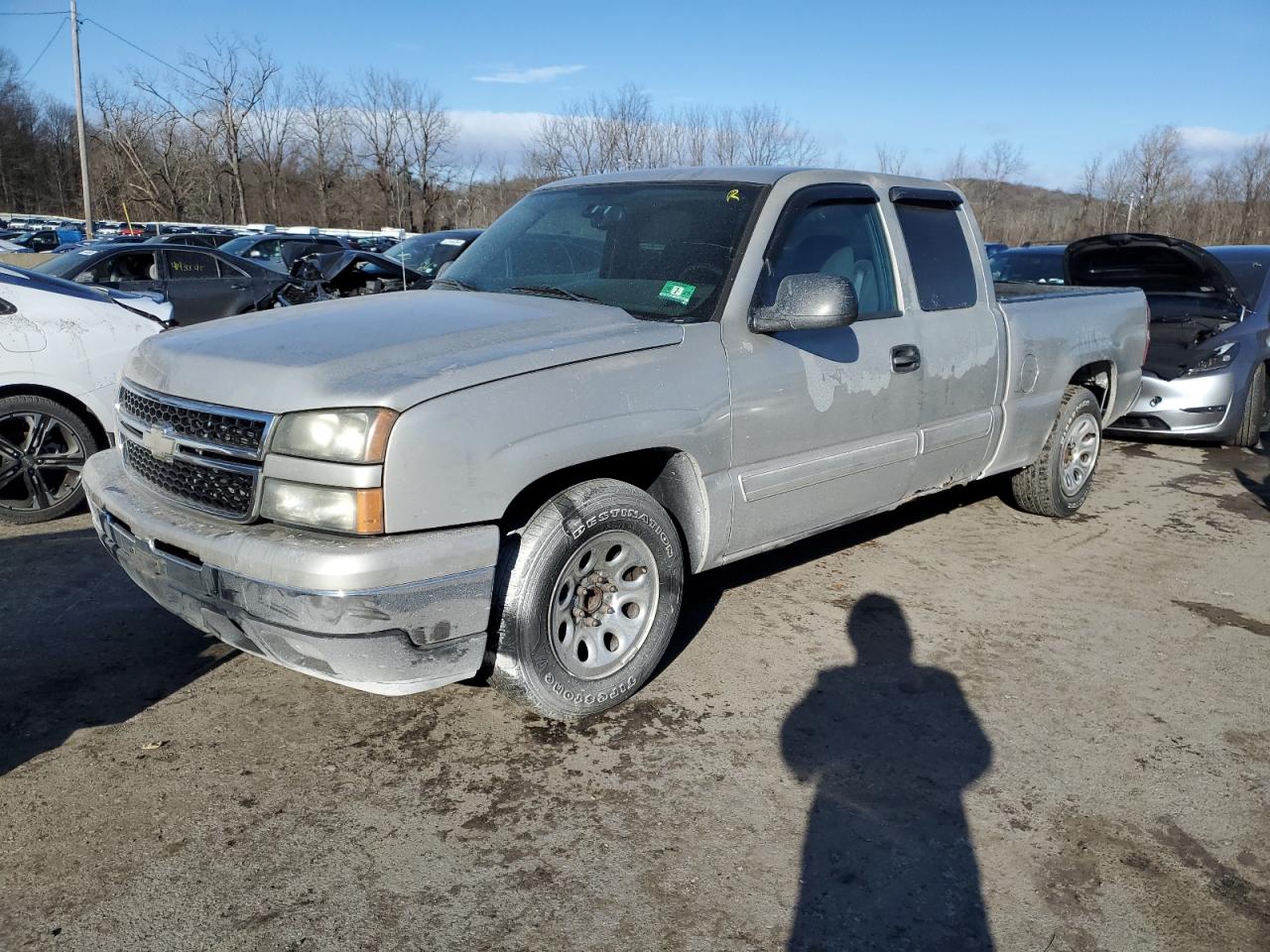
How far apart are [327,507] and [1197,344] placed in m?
7.99

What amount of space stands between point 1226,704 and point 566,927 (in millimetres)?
2812

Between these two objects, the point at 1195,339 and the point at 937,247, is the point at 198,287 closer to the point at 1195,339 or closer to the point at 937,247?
the point at 937,247

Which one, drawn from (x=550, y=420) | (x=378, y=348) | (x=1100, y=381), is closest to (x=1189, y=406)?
(x=1100, y=381)

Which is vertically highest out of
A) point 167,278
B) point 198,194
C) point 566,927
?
point 198,194

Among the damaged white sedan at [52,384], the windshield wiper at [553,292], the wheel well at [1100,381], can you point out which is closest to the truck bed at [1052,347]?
the wheel well at [1100,381]

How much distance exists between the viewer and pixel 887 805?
3053mm

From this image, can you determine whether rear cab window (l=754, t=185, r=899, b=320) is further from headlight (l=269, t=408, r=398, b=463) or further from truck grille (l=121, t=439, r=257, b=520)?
truck grille (l=121, t=439, r=257, b=520)

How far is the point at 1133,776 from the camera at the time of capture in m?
3.26

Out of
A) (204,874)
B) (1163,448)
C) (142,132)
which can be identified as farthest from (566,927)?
(142,132)

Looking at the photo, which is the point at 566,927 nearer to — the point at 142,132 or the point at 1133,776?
the point at 1133,776

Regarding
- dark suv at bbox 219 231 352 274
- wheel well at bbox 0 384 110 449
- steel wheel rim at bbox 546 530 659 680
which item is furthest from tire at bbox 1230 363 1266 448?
dark suv at bbox 219 231 352 274

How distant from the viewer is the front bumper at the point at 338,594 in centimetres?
275

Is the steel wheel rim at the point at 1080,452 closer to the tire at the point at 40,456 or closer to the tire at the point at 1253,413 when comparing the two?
the tire at the point at 1253,413

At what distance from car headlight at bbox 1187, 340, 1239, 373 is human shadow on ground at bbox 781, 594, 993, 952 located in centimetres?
558
